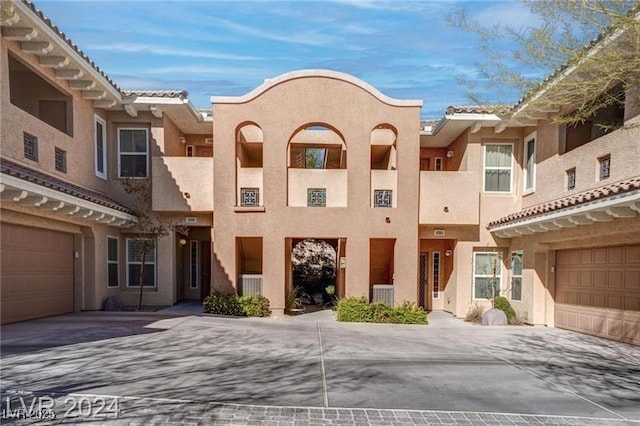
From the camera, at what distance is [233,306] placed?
1253 cm

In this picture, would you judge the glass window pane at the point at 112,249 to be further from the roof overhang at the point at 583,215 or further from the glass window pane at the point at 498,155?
the glass window pane at the point at 498,155

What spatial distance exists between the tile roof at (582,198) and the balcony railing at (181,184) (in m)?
9.95

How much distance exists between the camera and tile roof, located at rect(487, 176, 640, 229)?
8023mm

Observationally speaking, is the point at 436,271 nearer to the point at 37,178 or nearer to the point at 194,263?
the point at 194,263

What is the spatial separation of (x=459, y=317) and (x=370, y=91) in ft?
28.3

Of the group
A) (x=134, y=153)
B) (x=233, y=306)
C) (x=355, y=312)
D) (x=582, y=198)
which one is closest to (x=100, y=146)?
(x=134, y=153)

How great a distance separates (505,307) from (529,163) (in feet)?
16.9

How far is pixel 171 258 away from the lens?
14.4 meters

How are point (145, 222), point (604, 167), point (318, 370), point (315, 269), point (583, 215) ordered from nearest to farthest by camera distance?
1. point (318, 370)
2. point (583, 215)
3. point (604, 167)
4. point (145, 222)
5. point (315, 269)

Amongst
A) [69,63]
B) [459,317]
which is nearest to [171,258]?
[69,63]

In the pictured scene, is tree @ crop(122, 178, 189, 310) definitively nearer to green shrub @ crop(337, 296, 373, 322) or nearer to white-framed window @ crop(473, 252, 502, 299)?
green shrub @ crop(337, 296, 373, 322)

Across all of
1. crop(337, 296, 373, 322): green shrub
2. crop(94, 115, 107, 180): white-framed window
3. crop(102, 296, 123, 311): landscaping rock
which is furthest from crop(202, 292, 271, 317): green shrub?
crop(94, 115, 107, 180): white-framed window

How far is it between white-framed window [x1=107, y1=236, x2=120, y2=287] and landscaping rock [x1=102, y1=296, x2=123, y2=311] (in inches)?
26.9

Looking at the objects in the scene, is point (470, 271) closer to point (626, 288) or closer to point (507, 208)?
point (507, 208)
